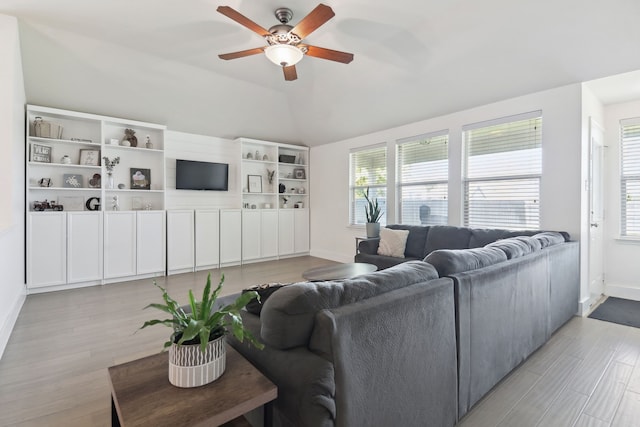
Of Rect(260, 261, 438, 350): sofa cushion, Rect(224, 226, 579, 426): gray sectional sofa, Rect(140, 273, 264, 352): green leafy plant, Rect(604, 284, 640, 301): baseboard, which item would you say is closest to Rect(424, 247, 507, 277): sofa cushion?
Rect(224, 226, 579, 426): gray sectional sofa

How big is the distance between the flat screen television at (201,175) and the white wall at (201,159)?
16 cm

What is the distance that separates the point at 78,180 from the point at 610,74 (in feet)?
22.5

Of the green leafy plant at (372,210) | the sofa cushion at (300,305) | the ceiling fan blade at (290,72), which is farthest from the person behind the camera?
the green leafy plant at (372,210)

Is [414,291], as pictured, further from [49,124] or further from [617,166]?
[49,124]

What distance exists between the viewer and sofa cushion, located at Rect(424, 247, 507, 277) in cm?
173

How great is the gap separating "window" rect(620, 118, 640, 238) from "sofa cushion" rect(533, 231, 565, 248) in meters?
1.35

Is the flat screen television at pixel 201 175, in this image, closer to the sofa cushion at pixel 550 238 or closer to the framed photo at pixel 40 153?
the framed photo at pixel 40 153

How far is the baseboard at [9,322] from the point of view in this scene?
2469 mm

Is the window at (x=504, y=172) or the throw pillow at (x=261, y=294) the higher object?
the window at (x=504, y=172)

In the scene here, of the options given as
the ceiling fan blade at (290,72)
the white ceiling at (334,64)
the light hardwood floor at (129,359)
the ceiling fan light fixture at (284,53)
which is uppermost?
the white ceiling at (334,64)

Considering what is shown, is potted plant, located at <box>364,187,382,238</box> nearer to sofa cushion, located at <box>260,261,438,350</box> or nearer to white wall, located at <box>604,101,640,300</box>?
white wall, located at <box>604,101,640,300</box>

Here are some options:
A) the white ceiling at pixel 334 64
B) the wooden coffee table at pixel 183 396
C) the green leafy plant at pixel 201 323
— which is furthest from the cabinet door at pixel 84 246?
the green leafy plant at pixel 201 323

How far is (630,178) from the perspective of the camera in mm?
3766

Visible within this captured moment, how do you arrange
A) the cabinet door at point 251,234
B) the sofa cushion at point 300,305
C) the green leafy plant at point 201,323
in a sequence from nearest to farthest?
the green leafy plant at point 201,323 < the sofa cushion at point 300,305 < the cabinet door at point 251,234
